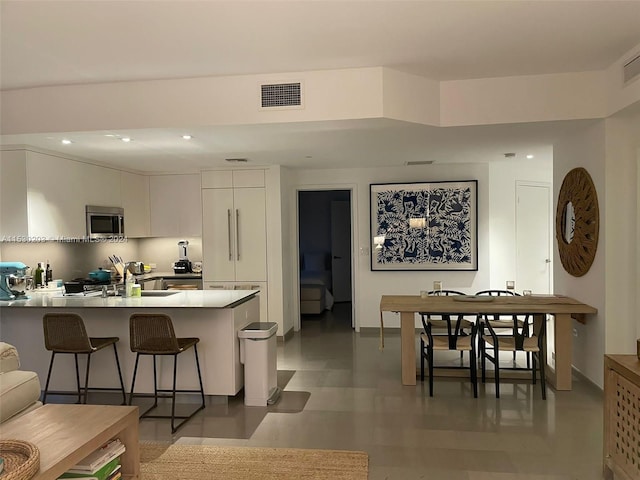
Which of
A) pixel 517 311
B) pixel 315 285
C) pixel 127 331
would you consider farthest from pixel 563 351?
pixel 315 285

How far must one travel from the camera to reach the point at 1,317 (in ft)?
14.4

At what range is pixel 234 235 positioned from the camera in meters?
6.57

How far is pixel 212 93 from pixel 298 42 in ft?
3.25

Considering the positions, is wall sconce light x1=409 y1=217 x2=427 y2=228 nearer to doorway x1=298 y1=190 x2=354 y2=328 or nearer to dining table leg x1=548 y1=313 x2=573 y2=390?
doorway x1=298 y1=190 x2=354 y2=328

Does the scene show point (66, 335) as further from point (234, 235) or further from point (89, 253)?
point (234, 235)

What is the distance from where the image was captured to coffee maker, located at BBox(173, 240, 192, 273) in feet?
22.9

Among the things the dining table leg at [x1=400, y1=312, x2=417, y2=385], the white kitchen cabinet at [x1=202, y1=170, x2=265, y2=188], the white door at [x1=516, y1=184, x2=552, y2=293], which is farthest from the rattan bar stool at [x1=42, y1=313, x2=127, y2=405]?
the white door at [x1=516, y1=184, x2=552, y2=293]

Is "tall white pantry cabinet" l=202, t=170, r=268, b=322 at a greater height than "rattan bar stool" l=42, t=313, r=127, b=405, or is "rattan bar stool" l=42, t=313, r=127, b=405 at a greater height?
"tall white pantry cabinet" l=202, t=170, r=268, b=322

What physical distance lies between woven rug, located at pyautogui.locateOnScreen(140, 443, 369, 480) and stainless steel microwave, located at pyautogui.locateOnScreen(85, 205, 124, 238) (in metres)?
3.19

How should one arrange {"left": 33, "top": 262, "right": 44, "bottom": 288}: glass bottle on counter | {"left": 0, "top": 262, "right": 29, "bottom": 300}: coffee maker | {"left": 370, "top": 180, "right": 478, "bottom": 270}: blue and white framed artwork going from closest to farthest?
{"left": 0, "top": 262, "right": 29, "bottom": 300}: coffee maker → {"left": 33, "top": 262, "right": 44, "bottom": 288}: glass bottle on counter → {"left": 370, "top": 180, "right": 478, "bottom": 270}: blue and white framed artwork

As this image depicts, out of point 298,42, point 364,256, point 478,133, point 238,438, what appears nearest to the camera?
point 298,42

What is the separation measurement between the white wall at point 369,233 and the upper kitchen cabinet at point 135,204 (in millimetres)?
2124

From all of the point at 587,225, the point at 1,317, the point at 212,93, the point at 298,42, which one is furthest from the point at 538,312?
the point at 1,317

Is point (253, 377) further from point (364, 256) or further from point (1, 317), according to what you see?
point (364, 256)
